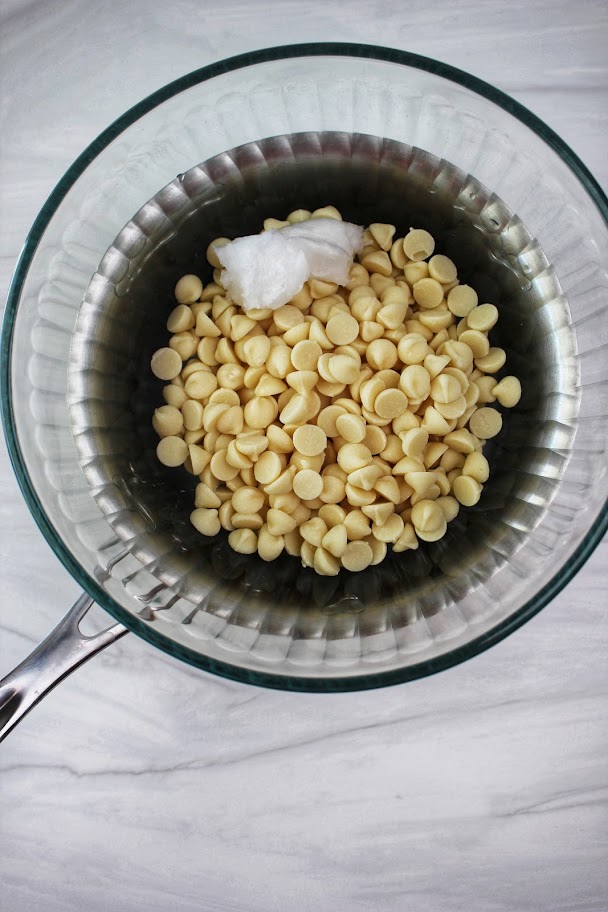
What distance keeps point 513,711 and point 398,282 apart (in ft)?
1.61

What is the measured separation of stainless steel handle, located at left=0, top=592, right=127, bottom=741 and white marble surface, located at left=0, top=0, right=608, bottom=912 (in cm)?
17

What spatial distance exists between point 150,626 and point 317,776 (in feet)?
1.04

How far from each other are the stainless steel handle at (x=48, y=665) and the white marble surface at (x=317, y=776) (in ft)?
0.57

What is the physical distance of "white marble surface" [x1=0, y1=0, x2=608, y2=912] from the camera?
79 centimetres

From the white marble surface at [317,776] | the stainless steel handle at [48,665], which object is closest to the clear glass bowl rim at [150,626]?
the stainless steel handle at [48,665]

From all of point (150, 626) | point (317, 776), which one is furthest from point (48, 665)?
point (317, 776)

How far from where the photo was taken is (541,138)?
2.17ft

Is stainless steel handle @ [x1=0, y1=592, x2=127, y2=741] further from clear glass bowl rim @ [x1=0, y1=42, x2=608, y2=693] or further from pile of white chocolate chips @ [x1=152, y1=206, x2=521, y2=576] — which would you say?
pile of white chocolate chips @ [x1=152, y1=206, x2=521, y2=576]

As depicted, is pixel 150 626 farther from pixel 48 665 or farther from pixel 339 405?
pixel 339 405

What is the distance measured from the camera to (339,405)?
26.9 inches

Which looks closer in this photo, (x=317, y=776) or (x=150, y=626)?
(x=150, y=626)

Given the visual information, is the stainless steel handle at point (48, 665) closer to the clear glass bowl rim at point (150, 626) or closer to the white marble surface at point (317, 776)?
the clear glass bowl rim at point (150, 626)

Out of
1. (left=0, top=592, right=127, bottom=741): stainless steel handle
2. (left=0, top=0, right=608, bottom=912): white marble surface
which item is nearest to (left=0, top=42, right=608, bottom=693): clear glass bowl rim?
(left=0, top=592, right=127, bottom=741): stainless steel handle

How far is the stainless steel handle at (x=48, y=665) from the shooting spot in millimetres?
606
